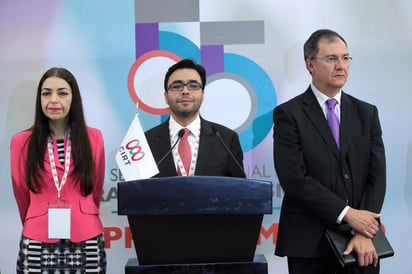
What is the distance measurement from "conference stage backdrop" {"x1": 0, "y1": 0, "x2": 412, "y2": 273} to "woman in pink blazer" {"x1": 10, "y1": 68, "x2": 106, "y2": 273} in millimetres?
876

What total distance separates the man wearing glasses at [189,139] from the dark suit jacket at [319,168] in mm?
281

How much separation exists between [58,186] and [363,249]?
55.1 inches

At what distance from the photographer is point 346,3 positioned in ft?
11.1

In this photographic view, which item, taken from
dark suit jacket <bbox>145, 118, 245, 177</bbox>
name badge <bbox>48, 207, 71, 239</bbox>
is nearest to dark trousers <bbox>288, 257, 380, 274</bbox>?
dark suit jacket <bbox>145, 118, 245, 177</bbox>

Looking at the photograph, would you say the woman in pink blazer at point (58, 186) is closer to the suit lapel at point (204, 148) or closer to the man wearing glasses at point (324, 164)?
the suit lapel at point (204, 148)

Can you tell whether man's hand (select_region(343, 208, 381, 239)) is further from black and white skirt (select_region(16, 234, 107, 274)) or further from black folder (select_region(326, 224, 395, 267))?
black and white skirt (select_region(16, 234, 107, 274))

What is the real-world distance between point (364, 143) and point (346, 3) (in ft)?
4.43

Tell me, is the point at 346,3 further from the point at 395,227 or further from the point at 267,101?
the point at 395,227

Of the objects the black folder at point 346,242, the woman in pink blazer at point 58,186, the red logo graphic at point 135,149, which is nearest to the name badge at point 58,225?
the woman in pink blazer at point 58,186

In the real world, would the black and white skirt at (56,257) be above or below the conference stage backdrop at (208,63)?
below

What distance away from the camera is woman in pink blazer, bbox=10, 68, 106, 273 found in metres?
2.38

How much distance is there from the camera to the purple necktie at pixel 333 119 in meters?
2.45

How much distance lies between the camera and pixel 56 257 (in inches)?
94.0

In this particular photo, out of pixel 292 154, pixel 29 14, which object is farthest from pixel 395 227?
pixel 29 14
